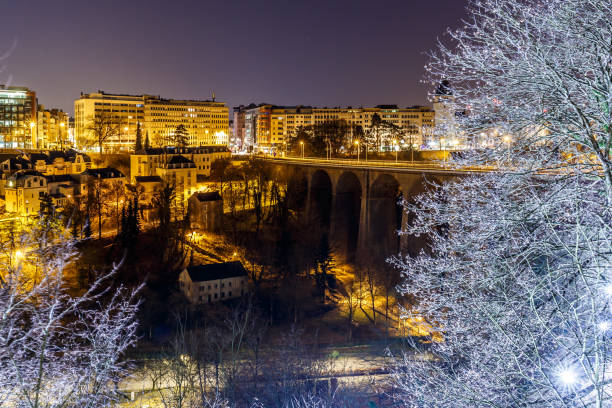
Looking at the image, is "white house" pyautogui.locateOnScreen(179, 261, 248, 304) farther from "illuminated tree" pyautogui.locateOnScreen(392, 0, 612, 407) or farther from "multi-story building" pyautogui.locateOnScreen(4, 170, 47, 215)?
"illuminated tree" pyautogui.locateOnScreen(392, 0, 612, 407)

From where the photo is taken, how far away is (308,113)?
125688 millimetres

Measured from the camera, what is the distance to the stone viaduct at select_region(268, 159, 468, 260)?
39531 mm

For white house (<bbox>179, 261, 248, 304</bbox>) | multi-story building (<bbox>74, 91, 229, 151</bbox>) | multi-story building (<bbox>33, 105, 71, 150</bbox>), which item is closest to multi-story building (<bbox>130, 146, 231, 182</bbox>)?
multi-story building (<bbox>74, 91, 229, 151</bbox>)

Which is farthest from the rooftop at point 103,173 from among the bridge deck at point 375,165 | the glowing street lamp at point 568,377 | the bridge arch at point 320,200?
the glowing street lamp at point 568,377

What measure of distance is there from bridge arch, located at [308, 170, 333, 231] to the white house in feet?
54.9

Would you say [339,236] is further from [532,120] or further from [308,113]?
[308,113]

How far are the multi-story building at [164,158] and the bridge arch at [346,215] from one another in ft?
65.4

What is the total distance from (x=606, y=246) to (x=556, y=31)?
270cm

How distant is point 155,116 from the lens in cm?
10825

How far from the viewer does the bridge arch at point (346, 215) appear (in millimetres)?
43938

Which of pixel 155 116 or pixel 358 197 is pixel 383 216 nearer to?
A: pixel 358 197

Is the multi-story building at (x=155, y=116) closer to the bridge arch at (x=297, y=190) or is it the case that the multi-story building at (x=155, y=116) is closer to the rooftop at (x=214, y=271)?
the bridge arch at (x=297, y=190)

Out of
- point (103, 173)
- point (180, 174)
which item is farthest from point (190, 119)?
point (103, 173)

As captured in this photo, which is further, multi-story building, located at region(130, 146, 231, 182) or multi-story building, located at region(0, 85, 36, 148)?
multi-story building, located at region(0, 85, 36, 148)
